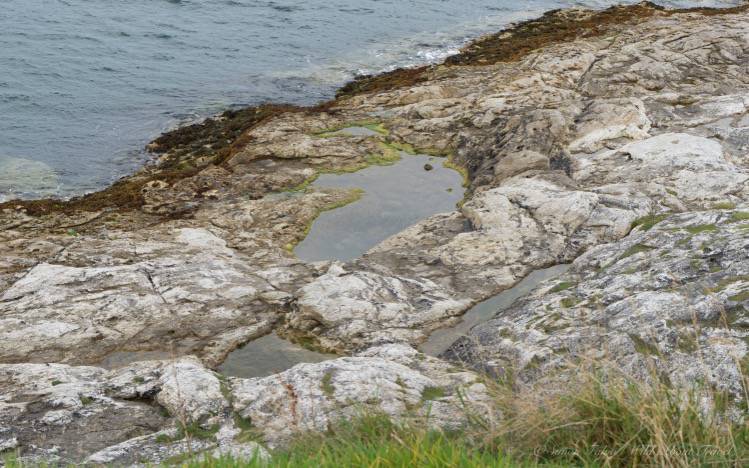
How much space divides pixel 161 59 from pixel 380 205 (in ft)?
64.7

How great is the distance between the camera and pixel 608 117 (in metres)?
17.4

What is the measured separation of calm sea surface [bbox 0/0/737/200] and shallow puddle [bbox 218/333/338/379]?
1127 cm

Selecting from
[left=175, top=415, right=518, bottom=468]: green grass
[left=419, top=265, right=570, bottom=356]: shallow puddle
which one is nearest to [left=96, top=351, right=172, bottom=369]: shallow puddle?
[left=419, top=265, right=570, bottom=356]: shallow puddle

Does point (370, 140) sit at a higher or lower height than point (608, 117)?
lower

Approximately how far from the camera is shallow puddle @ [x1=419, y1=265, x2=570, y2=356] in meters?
11.0

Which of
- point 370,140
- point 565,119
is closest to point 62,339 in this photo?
point 370,140

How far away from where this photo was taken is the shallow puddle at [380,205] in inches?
575

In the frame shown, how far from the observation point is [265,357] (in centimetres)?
1091

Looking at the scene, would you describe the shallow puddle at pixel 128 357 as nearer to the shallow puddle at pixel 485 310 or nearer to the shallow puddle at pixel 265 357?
the shallow puddle at pixel 265 357

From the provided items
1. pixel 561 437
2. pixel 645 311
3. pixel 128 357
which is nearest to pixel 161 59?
pixel 128 357

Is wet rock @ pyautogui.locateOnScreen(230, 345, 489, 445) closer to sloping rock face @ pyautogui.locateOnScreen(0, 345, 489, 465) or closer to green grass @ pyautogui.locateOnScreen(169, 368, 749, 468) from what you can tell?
sloping rock face @ pyautogui.locateOnScreen(0, 345, 489, 465)

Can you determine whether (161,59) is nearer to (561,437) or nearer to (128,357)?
(128,357)

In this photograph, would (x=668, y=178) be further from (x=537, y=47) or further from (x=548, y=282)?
(x=537, y=47)

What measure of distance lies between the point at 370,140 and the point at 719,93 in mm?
10141
